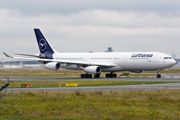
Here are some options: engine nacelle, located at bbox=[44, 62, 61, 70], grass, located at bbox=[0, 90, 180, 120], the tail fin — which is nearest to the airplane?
engine nacelle, located at bbox=[44, 62, 61, 70]

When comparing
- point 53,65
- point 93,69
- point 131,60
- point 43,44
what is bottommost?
point 93,69

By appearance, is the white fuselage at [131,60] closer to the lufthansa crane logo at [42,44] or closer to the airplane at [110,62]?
the airplane at [110,62]

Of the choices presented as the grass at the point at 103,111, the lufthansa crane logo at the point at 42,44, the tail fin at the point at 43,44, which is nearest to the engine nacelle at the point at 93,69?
the tail fin at the point at 43,44

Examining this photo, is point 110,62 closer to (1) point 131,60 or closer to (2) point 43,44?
(1) point 131,60

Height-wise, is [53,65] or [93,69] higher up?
[53,65]

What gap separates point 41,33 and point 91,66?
17.5 metres

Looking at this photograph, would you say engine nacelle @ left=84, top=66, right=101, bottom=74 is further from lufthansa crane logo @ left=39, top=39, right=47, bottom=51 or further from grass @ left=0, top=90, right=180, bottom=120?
grass @ left=0, top=90, right=180, bottom=120

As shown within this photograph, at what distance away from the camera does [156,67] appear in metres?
54.5

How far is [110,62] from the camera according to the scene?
194 ft

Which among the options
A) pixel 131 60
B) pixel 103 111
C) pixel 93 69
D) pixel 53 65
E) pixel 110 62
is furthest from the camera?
pixel 110 62

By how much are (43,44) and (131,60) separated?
2228 cm

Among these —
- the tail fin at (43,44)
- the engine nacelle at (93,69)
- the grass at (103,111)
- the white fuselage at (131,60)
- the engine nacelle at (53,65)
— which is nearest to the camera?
the grass at (103,111)

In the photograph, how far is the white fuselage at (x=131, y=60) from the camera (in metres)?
54.2

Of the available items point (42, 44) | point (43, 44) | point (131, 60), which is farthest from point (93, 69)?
point (42, 44)
